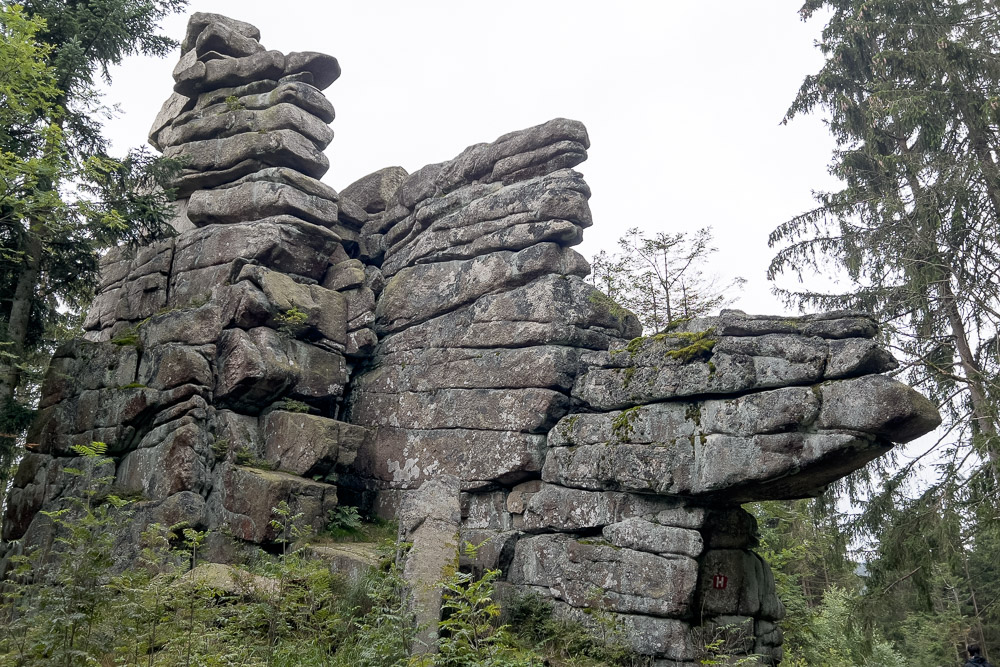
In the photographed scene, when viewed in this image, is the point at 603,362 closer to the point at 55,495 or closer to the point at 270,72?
the point at 55,495

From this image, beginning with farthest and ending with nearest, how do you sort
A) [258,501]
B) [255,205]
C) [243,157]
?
[243,157], [255,205], [258,501]

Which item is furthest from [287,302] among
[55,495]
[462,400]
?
[55,495]

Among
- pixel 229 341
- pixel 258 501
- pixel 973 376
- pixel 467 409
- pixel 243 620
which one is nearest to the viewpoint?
pixel 243 620

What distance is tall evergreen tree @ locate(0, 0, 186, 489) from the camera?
1469 cm

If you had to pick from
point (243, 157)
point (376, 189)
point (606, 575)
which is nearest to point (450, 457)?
point (606, 575)

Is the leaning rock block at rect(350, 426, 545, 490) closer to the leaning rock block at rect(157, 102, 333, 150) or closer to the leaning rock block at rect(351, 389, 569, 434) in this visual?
the leaning rock block at rect(351, 389, 569, 434)

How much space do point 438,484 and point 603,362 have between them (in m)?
4.27

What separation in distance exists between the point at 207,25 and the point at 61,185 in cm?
800

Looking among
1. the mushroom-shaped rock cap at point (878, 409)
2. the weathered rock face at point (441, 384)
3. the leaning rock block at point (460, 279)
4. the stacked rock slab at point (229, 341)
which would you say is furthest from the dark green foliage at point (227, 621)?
the leaning rock block at point (460, 279)

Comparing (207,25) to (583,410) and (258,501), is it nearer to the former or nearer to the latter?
(258,501)

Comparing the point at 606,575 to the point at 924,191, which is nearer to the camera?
the point at 606,575

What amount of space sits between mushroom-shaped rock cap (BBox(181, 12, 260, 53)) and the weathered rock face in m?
0.49

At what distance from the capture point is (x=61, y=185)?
15.6m

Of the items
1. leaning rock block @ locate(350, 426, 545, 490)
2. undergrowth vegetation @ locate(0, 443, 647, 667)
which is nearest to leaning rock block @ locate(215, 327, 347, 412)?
leaning rock block @ locate(350, 426, 545, 490)
